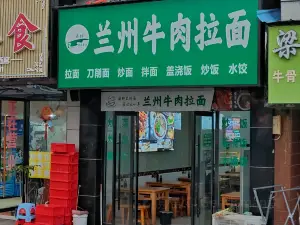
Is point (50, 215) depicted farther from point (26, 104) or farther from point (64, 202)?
point (26, 104)

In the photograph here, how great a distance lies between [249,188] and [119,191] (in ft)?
9.54

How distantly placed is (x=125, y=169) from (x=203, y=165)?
165cm

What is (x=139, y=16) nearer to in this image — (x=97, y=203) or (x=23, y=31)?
(x=23, y=31)

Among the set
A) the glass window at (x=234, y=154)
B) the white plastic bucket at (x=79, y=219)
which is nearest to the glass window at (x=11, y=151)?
the white plastic bucket at (x=79, y=219)

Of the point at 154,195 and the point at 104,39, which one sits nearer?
the point at 104,39

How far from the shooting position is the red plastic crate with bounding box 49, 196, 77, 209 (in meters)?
10.5

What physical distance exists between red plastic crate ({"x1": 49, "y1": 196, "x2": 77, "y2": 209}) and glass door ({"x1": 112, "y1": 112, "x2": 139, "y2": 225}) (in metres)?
0.80

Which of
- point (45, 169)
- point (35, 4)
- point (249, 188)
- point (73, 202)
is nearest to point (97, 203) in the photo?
point (73, 202)

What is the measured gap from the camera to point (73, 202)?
10664mm

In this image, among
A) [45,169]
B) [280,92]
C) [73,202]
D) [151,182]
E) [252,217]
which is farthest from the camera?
[151,182]

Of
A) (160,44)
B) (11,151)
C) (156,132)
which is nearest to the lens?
(160,44)

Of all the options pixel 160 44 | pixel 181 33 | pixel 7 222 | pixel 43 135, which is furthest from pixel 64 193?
pixel 181 33

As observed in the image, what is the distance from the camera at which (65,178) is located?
1058 cm

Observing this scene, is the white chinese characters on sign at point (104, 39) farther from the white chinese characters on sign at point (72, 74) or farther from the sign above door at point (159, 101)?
the sign above door at point (159, 101)
